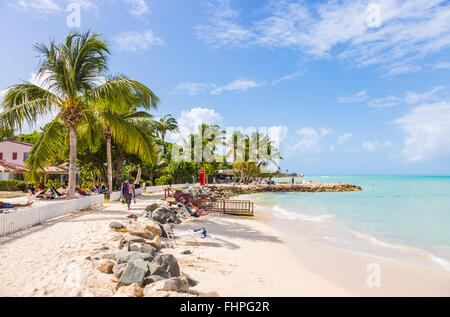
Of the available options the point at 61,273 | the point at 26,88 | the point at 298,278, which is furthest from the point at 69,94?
the point at 298,278

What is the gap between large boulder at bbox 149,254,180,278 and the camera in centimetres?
506

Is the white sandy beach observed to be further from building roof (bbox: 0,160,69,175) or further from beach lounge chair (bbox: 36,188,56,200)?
building roof (bbox: 0,160,69,175)

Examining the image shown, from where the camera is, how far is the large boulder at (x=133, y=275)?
455 centimetres

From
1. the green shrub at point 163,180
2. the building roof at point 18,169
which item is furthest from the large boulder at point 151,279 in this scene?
the green shrub at point 163,180

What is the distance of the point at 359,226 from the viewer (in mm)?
16906

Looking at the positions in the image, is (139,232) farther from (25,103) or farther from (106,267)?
(25,103)

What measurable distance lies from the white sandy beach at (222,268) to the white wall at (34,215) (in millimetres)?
316

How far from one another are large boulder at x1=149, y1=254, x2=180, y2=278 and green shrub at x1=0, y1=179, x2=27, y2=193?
25.2m

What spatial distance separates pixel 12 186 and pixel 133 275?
26215 millimetres

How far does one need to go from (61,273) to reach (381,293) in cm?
707

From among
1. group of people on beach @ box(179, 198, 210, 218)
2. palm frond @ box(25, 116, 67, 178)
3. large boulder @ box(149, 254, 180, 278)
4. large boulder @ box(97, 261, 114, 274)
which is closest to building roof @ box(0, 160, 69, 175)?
palm frond @ box(25, 116, 67, 178)

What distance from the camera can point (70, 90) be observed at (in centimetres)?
1345
